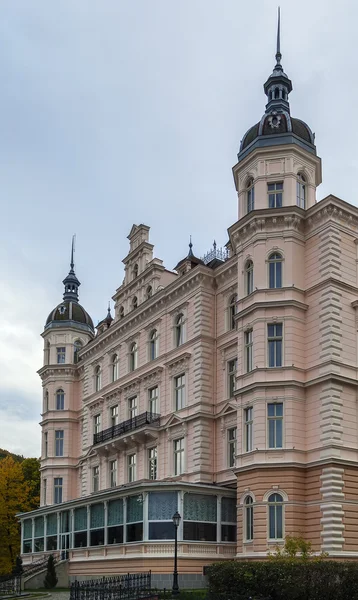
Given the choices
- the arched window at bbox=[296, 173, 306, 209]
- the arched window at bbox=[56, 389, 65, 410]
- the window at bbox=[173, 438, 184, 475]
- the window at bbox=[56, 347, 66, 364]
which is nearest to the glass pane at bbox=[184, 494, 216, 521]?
the window at bbox=[173, 438, 184, 475]

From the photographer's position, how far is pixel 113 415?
5247cm

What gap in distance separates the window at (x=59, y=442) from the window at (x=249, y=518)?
27.8m

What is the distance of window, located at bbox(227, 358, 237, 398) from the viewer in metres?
41.0

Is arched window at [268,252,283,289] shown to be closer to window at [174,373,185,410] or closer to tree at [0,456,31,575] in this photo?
window at [174,373,185,410]

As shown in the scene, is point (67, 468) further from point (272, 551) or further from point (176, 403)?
point (272, 551)

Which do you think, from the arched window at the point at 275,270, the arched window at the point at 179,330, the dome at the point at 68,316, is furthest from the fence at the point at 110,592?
the dome at the point at 68,316

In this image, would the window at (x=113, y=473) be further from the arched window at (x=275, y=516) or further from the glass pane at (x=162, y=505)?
the arched window at (x=275, y=516)

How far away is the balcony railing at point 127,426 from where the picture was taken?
45625mm

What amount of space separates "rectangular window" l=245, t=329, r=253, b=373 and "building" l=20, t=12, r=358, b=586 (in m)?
0.06

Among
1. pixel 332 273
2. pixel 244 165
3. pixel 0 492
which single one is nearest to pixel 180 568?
pixel 332 273

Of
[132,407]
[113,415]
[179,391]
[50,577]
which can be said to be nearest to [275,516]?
[179,391]

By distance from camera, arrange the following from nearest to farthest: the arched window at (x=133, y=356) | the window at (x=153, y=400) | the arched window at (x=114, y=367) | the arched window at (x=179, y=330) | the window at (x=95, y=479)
Answer: the arched window at (x=179, y=330), the window at (x=153, y=400), the arched window at (x=133, y=356), the window at (x=95, y=479), the arched window at (x=114, y=367)

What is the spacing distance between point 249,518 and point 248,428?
3977 millimetres

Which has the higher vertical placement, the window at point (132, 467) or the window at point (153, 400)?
the window at point (153, 400)
